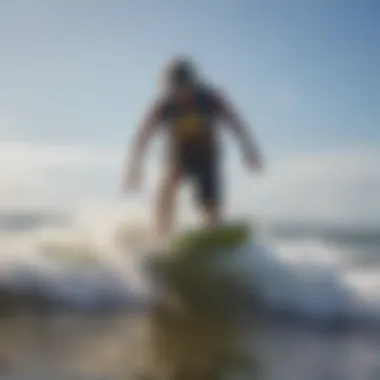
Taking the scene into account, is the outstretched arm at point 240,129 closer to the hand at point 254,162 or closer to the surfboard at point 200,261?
Result: the hand at point 254,162

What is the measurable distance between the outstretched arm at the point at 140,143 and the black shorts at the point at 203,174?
9 centimetres

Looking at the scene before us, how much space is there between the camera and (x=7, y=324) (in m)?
1.34

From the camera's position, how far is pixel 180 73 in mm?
1328

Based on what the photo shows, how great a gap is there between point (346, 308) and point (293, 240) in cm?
19

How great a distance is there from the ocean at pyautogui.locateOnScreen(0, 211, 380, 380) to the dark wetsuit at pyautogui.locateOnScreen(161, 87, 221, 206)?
174 mm

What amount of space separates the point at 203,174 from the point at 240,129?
0.13 meters

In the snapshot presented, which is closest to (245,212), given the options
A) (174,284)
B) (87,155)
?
(174,284)

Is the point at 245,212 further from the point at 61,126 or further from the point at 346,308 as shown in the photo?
the point at 61,126

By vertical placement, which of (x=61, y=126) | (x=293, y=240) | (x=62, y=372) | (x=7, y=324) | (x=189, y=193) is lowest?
(x=62, y=372)

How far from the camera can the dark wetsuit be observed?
1.33 metres

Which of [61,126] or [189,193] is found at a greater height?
[61,126]

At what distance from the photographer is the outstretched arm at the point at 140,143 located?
1322 millimetres

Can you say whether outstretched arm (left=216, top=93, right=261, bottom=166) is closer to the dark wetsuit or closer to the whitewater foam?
the dark wetsuit

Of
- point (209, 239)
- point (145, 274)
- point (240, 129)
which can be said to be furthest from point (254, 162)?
point (145, 274)
